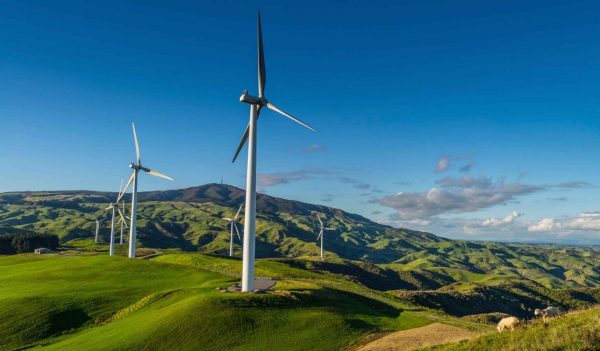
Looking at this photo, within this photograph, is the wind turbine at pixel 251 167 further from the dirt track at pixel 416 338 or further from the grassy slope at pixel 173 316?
the dirt track at pixel 416 338

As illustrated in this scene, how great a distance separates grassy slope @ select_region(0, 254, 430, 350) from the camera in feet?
159

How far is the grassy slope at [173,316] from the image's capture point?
48344 millimetres

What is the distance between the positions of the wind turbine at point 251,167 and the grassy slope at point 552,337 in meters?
31.9

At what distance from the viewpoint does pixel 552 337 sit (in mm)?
26250

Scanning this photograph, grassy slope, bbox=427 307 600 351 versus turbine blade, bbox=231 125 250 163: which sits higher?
turbine blade, bbox=231 125 250 163

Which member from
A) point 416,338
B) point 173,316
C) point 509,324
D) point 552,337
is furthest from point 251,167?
point 552,337

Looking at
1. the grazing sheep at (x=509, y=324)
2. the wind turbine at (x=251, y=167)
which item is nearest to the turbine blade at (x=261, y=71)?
the wind turbine at (x=251, y=167)

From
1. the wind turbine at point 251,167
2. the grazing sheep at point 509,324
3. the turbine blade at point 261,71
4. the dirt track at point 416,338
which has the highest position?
the turbine blade at point 261,71

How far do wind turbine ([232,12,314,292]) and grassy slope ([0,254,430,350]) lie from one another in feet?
12.9

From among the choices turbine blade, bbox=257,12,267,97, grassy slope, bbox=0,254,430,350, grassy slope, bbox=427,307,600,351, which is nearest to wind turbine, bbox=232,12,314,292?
turbine blade, bbox=257,12,267,97

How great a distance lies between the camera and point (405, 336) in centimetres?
4938

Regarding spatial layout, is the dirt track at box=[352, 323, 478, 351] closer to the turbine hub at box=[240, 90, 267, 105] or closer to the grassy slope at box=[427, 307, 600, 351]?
the grassy slope at box=[427, 307, 600, 351]

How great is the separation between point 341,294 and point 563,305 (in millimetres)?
171095

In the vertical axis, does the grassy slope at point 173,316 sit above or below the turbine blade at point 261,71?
below
